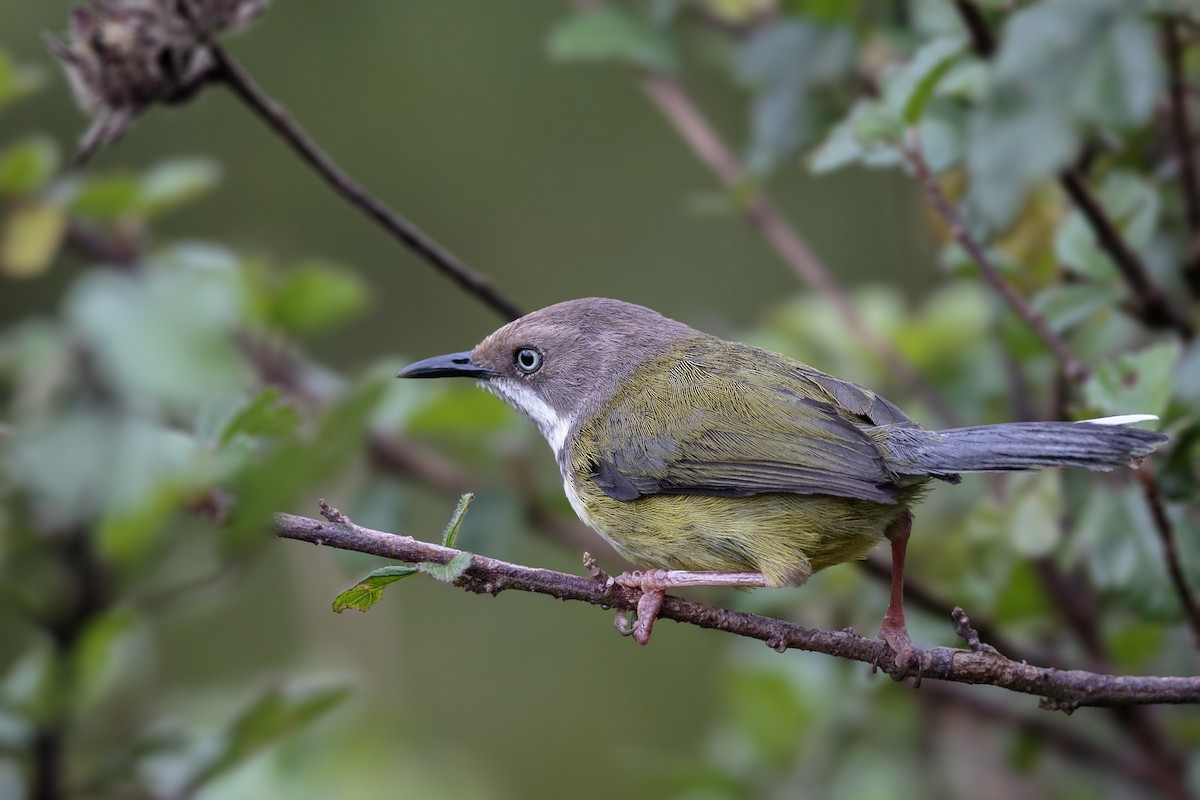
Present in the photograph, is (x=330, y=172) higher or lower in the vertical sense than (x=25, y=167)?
higher

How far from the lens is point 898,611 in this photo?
3320 mm

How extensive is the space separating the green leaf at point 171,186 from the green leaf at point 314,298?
0.40m

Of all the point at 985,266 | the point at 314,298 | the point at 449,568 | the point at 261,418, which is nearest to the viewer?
the point at 449,568

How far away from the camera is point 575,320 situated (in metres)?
4.29

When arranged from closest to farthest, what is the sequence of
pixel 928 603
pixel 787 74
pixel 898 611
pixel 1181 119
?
pixel 898 611
pixel 1181 119
pixel 928 603
pixel 787 74

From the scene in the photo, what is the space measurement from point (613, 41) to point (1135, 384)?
6.96 feet

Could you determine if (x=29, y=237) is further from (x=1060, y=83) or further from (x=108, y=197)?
(x=1060, y=83)

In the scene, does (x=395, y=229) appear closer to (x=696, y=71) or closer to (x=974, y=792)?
(x=974, y=792)

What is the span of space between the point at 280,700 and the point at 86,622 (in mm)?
515

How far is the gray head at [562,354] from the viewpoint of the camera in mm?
4199

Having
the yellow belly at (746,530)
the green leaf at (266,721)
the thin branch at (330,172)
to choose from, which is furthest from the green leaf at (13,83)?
the yellow belly at (746,530)

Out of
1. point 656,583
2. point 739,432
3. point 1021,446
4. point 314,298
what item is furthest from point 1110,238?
point 314,298

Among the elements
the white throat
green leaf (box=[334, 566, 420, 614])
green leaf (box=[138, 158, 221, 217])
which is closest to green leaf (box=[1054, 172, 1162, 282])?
the white throat

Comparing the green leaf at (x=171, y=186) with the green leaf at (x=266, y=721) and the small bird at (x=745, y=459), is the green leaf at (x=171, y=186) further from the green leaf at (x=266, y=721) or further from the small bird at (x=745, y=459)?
the green leaf at (x=266, y=721)
